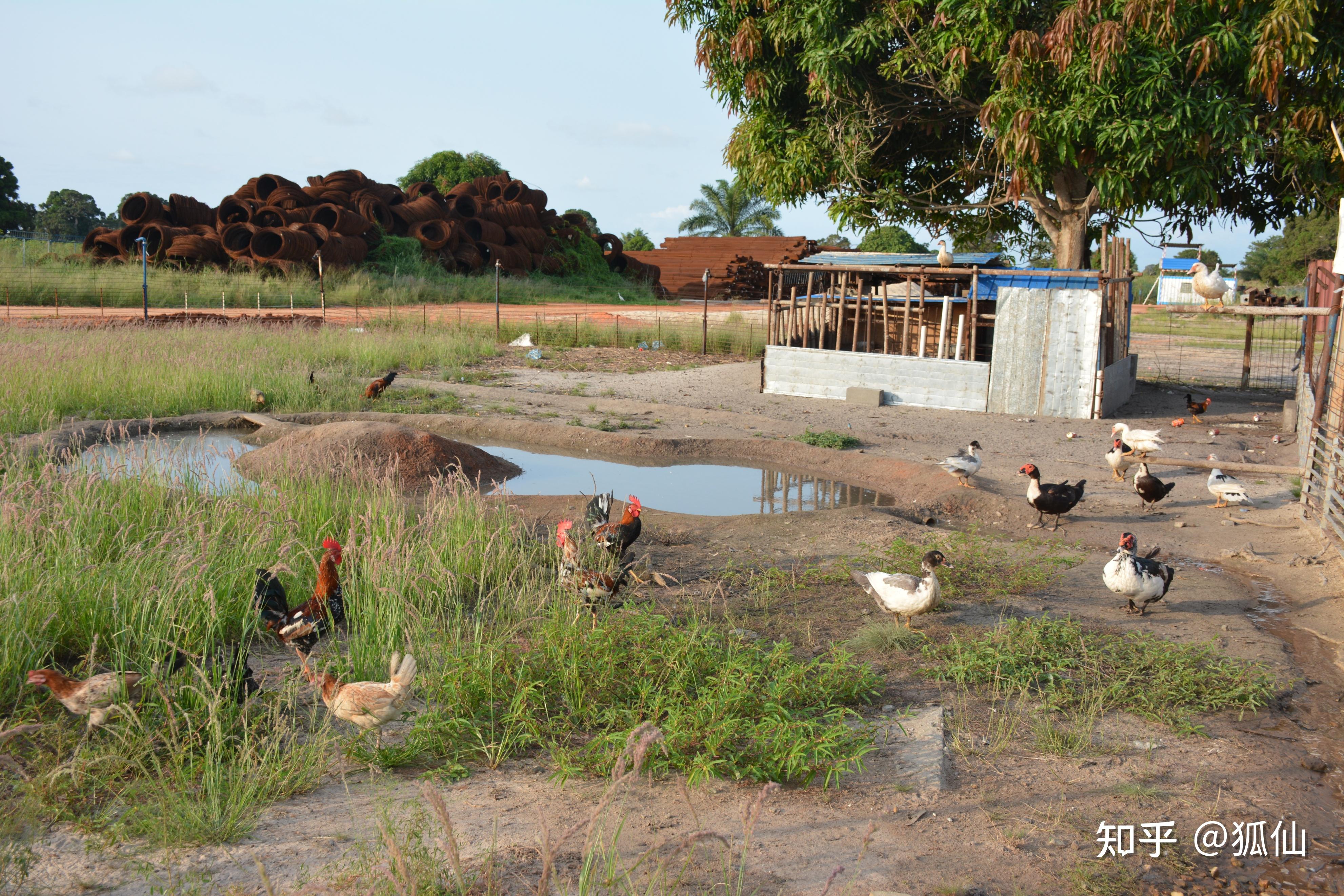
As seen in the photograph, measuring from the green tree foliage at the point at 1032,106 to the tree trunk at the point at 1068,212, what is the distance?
0.03 metres

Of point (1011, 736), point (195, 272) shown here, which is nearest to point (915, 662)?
point (1011, 736)

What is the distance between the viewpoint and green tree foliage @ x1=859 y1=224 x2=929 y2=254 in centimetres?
4550

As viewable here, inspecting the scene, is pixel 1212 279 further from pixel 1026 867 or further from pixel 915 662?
pixel 1026 867

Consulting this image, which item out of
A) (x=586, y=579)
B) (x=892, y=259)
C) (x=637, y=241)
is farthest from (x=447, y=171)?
(x=586, y=579)

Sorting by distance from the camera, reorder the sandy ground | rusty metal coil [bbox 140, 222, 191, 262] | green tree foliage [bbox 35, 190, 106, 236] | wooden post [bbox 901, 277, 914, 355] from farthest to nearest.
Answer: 1. green tree foliage [bbox 35, 190, 106, 236]
2. rusty metal coil [bbox 140, 222, 191, 262]
3. wooden post [bbox 901, 277, 914, 355]
4. the sandy ground

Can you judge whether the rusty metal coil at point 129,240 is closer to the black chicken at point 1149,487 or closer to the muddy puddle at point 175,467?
the muddy puddle at point 175,467

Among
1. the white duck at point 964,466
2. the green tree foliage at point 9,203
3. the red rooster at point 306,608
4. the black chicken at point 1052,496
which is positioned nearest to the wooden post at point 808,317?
the white duck at point 964,466

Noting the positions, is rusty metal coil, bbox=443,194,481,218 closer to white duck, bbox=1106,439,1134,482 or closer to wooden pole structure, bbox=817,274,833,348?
wooden pole structure, bbox=817,274,833,348

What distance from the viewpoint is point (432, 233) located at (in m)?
35.3

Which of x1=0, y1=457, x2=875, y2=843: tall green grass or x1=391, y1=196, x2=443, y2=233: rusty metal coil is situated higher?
x1=391, y1=196, x2=443, y2=233: rusty metal coil

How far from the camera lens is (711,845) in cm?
342

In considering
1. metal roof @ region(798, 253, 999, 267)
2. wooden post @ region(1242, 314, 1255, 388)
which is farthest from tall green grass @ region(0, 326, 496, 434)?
wooden post @ region(1242, 314, 1255, 388)

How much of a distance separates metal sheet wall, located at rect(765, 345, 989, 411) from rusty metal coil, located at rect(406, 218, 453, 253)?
2174 cm

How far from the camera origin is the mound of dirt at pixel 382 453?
848 cm
